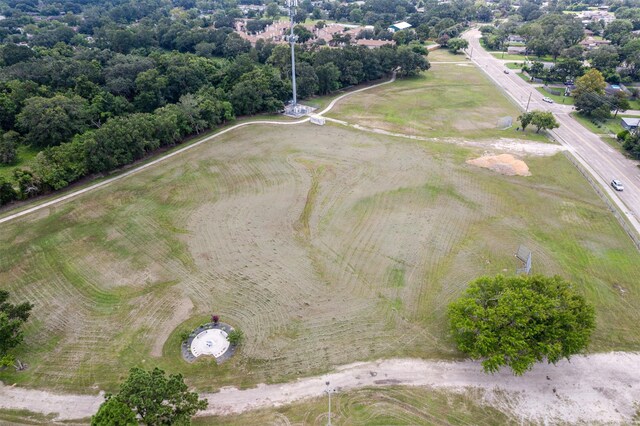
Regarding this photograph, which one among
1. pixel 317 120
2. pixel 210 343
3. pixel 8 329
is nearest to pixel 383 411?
pixel 210 343

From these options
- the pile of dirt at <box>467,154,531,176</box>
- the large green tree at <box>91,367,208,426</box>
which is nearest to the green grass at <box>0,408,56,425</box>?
the large green tree at <box>91,367,208,426</box>

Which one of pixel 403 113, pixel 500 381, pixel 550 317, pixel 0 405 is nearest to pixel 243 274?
pixel 0 405

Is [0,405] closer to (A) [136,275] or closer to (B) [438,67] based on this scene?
(A) [136,275]

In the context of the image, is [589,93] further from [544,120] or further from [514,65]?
[514,65]

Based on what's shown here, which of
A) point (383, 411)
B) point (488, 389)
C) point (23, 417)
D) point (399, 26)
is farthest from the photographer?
point (399, 26)

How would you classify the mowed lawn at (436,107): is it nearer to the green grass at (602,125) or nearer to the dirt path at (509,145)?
the dirt path at (509,145)
